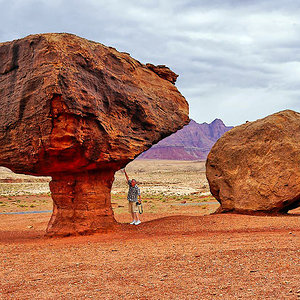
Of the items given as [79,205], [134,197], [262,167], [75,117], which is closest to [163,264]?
[75,117]

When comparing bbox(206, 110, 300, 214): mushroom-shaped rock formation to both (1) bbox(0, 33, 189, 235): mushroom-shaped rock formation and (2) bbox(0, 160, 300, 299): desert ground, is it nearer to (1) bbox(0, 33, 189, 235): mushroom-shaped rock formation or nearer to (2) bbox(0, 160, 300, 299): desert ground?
(2) bbox(0, 160, 300, 299): desert ground

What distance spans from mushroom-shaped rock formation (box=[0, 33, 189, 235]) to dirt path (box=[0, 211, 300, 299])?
1562 mm

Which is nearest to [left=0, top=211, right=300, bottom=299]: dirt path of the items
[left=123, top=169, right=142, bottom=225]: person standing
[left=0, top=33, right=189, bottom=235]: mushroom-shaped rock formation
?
[left=123, top=169, right=142, bottom=225]: person standing

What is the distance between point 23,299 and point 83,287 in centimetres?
97

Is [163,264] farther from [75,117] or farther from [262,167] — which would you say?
[262,167]

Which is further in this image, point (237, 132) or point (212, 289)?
point (237, 132)

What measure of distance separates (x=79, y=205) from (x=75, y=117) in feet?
10.2

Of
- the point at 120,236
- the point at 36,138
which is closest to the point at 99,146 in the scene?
Result: the point at 36,138

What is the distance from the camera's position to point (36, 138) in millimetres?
9734

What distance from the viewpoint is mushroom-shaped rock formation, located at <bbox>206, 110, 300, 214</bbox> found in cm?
1302

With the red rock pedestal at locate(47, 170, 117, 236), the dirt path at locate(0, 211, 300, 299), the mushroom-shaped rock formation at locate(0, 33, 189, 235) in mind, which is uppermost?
the mushroom-shaped rock formation at locate(0, 33, 189, 235)

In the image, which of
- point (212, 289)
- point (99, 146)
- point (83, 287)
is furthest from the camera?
point (99, 146)

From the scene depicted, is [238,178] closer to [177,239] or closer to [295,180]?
[295,180]

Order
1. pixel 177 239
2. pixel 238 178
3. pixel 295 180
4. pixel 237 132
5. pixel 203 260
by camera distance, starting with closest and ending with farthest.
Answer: pixel 203 260 → pixel 177 239 → pixel 295 180 → pixel 238 178 → pixel 237 132
